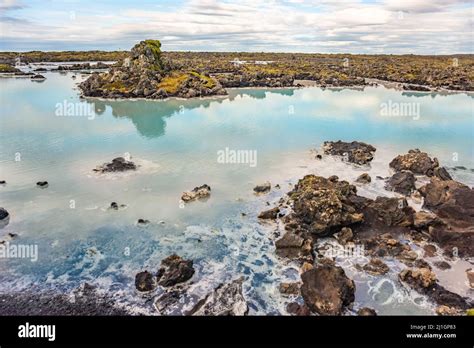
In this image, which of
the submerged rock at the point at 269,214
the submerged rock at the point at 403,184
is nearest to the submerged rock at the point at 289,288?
the submerged rock at the point at 269,214

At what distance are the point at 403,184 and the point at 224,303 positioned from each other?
21342 millimetres

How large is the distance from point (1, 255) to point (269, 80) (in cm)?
10469

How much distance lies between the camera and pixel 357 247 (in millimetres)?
24609

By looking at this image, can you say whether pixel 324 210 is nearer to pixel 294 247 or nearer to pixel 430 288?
pixel 294 247

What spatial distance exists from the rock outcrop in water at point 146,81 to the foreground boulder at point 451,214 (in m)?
68.0

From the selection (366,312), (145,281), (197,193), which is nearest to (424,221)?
(366,312)

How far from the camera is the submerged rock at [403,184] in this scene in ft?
108

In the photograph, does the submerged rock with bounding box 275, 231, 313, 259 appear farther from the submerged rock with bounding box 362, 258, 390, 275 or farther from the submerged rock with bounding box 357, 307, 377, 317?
the submerged rock with bounding box 357, 307, 377, 317

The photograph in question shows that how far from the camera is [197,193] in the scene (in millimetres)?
31547

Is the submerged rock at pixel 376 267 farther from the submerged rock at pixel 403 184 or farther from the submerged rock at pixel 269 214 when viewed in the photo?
the submerged rock at pixel 403 184

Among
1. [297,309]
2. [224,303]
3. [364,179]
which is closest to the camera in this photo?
[297,309]

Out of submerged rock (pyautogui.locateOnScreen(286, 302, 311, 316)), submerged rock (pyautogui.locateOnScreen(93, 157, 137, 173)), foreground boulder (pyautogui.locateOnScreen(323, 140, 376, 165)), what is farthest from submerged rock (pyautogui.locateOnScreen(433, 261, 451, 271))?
submerged rock (pyautogui.locateOnScreen(93, 157, 137, 173))
